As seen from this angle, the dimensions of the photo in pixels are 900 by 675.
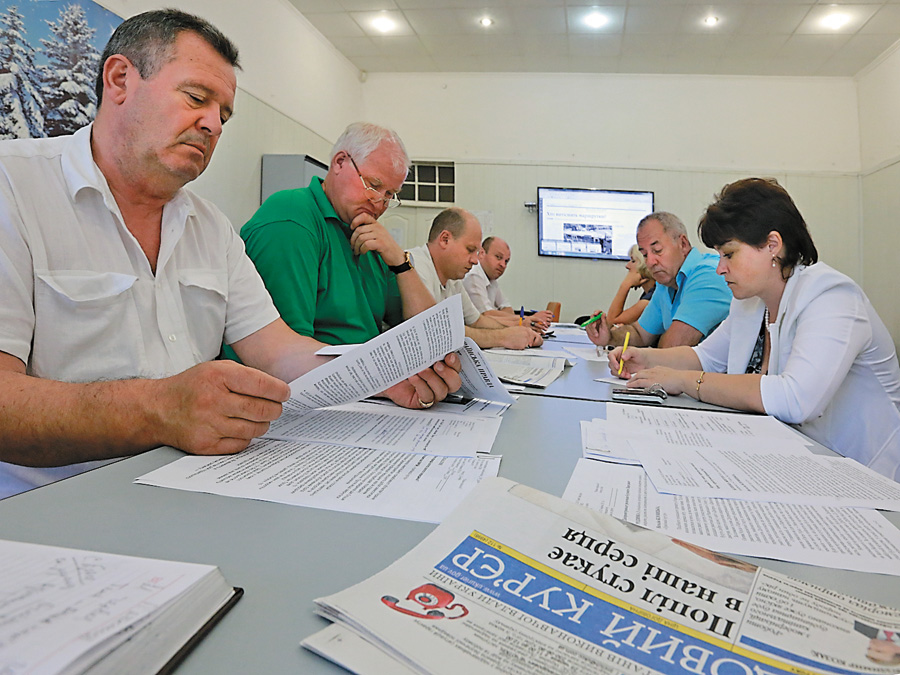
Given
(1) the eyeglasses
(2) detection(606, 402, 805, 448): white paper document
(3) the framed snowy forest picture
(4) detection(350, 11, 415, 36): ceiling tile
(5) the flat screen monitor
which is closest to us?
(2) detection(606, 402, 805, 448): white paper document

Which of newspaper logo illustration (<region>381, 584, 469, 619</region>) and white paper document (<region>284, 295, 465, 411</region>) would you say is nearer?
newspaper logo illustration (<region>381, 584, 469, 619</region>)

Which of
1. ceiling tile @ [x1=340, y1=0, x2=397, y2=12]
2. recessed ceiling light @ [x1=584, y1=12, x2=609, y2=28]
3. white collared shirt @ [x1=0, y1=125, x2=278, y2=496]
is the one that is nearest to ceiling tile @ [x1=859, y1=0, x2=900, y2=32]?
recessed ceiling light @ [x1=584, y1=12, x2=609, y2=28]

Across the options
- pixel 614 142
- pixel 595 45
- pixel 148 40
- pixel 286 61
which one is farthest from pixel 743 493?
pixel 614 142

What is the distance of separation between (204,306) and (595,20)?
192 inches

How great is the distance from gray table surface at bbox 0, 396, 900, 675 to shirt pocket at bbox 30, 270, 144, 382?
1.17 ft

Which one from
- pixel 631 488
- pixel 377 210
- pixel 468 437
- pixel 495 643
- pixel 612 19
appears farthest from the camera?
pixel 612 19

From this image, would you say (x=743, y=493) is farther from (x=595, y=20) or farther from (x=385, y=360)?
(x=595, y=20)

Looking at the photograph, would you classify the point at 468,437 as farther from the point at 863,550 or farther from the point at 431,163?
the point at 431,163

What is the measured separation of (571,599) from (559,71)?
6.49 metres

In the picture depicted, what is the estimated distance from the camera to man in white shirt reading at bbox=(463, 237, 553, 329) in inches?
159

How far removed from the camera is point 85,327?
36.3 inches

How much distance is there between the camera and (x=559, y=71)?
236 inches

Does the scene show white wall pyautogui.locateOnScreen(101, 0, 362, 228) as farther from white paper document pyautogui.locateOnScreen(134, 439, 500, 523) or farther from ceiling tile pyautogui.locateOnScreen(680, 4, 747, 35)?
ceiling tile pyautogui.locateOnScreen(680, 4, 747, 35)

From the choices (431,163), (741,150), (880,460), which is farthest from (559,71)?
(880,460)
